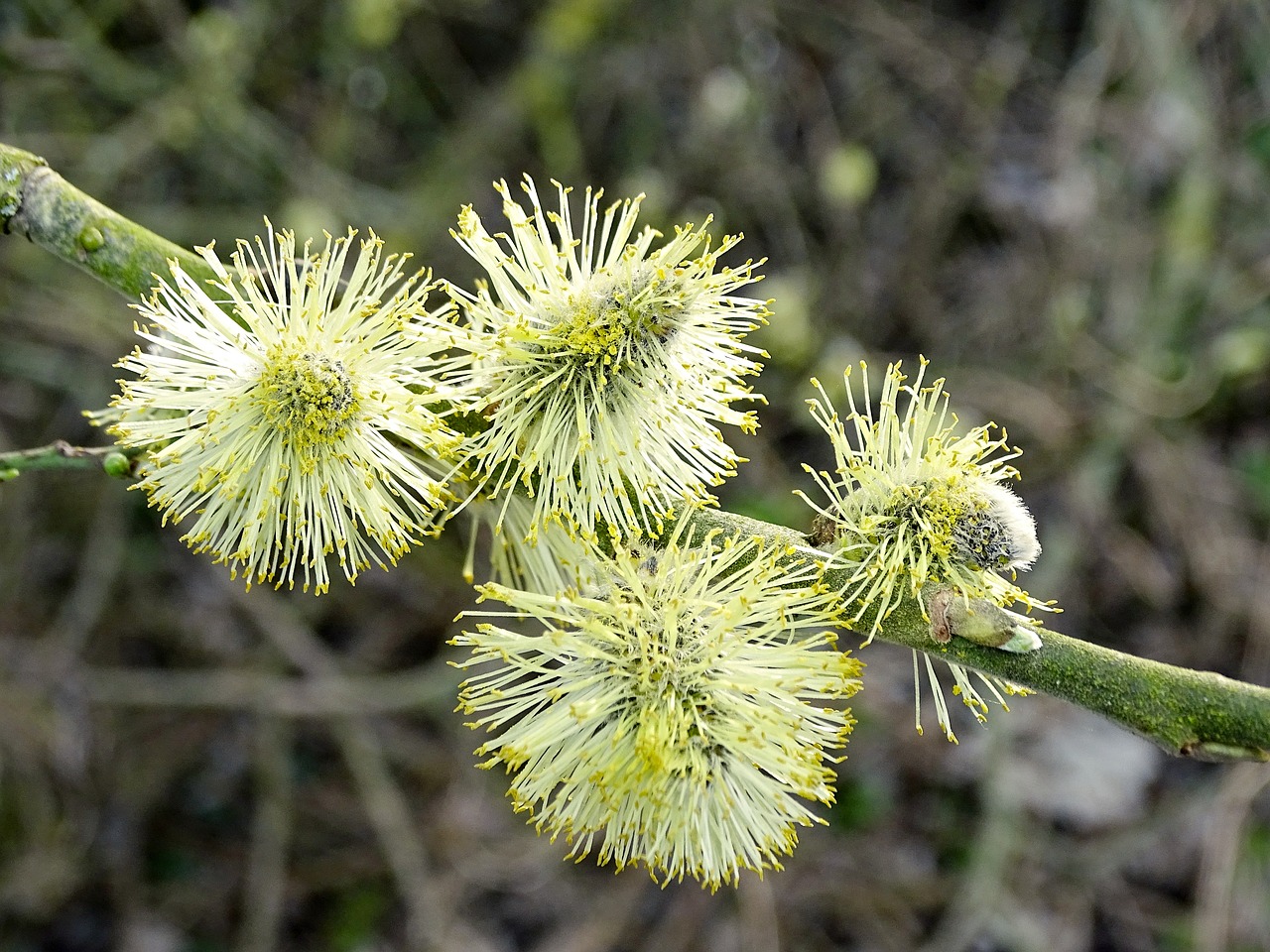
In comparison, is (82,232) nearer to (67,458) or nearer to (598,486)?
(67,458)

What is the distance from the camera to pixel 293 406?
146 cm

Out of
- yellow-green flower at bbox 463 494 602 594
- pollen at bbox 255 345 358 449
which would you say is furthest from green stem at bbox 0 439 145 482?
yellow-green flower at bbox 463 494 602 594

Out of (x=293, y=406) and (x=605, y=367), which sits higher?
(x=605, y=367)

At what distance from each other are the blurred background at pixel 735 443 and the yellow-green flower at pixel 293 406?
73.5 inches

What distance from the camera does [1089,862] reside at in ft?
12.1

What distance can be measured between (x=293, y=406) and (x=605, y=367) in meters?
0.47

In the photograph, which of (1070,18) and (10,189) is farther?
(1070,18)

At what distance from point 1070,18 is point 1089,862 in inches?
142

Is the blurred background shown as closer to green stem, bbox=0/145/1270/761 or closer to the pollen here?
green stem, bbox=0/145/1270/761

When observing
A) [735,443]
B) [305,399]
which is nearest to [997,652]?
[305,399]

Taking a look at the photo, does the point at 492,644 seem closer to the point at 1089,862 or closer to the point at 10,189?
the point at 10,189

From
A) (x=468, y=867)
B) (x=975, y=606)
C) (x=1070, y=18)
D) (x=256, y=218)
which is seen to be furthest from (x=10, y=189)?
(x=1070, y=18)

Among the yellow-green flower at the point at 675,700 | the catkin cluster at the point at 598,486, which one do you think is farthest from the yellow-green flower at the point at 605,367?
the yellow-green flower at the point at 675,700

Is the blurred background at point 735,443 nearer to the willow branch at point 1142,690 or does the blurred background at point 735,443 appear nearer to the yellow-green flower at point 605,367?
the yellow-green flower at point 605,367
